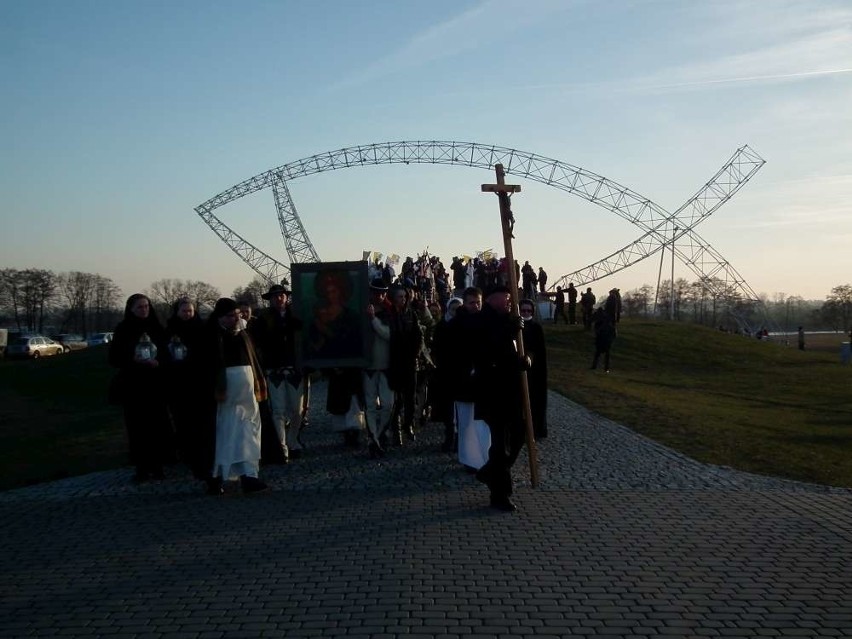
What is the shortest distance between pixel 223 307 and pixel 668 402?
41.2 ft

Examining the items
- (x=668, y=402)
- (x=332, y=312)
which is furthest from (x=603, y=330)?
(x=332, y=312)

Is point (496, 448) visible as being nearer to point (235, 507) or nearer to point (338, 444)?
point (235, 507)

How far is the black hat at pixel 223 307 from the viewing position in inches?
343

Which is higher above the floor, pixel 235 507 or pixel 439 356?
pixel 439 356

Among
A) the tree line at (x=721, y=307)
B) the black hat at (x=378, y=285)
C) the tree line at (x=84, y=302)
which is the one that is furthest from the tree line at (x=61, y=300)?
the black hat at (x=378, y=285)

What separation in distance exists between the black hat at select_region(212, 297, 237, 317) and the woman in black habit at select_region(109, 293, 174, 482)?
1.18 meters

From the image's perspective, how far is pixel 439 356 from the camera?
11.1 meters

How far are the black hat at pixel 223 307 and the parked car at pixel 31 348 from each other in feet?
175

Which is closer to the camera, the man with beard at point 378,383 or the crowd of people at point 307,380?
the crowd of people at point 307,380

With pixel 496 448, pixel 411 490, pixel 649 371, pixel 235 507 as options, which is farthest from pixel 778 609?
pixel 649 371

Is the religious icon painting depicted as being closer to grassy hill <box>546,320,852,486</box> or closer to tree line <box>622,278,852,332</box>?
grassy hill <box>546,320,852,486</box>

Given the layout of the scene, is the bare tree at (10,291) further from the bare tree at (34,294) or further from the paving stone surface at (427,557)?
the paving stone surface at (427,557)

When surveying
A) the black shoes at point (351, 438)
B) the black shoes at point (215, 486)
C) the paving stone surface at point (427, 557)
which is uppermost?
the black shoes at point (351, 438)

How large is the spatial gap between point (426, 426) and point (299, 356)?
A: 3.75 meters
